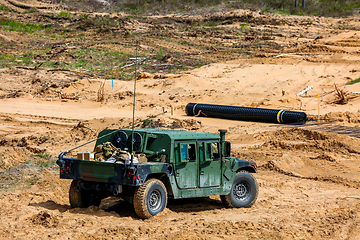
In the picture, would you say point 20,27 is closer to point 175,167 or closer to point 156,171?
point 175,167

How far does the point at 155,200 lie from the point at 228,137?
1060 cm

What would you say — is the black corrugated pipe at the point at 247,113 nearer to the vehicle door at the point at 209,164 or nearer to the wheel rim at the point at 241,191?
the wheel rim at the point at 241,191

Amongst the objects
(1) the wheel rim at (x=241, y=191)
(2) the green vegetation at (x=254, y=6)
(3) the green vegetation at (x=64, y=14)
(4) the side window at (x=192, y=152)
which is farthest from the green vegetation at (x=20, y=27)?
(4) the side window at (x=192, y=152)

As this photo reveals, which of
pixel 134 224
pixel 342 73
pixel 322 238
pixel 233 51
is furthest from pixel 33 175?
pixel 233 51

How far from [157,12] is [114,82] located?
85.0 feet

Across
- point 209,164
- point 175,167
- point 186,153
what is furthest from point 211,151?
point 175,167

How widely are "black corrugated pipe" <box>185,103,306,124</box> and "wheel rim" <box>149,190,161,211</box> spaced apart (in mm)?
12633

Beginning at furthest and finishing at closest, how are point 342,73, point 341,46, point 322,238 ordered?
1. point 341,46
2. point 342,73
3. point 322,238

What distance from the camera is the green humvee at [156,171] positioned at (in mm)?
8375

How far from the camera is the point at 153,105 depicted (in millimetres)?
24047

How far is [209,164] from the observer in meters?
9.44

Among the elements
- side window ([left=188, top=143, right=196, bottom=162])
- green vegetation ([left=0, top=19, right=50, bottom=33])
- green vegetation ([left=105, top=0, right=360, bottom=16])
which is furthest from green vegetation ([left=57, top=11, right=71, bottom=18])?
side window ([left=188, top=143, right=196, bottom=162])

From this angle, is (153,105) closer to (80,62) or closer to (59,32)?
(80,62)

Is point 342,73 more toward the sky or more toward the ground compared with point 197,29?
more toward the ground
